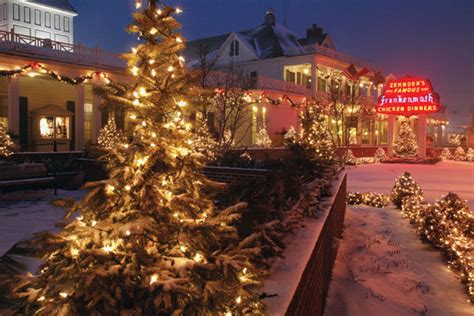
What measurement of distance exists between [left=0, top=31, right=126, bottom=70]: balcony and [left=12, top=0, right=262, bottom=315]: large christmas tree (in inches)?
590

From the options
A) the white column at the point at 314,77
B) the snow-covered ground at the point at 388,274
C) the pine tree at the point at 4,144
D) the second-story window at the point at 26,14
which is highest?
the second-story window at the point at 26,14

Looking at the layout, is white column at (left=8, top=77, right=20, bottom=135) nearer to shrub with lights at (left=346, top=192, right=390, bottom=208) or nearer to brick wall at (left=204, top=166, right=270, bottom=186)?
brick wall at (left=204, top=166, right=270, bottom=186)

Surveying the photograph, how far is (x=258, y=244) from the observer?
377 cm

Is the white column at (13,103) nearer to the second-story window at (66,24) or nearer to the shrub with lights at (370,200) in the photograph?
the shrub with lights at (370,200)

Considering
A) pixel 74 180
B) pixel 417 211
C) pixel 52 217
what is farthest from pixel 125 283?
pixel 74 180

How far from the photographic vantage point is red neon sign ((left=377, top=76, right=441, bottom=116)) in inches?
1084

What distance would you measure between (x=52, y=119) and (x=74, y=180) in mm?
8186

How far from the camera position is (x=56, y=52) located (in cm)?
1739

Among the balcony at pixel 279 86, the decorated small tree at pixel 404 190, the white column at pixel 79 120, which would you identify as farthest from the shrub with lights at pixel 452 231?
the balcony at pixel 279 86

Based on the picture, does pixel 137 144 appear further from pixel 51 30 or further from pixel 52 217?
pixel 51 30

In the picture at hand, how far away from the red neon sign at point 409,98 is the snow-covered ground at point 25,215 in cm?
2211

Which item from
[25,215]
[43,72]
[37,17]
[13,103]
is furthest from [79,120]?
[37,17]

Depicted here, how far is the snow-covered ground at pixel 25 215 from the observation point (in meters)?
7.53

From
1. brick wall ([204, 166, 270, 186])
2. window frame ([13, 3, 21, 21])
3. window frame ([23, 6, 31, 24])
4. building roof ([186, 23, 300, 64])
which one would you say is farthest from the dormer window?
brick wall ([204, 166, 270, 186])
